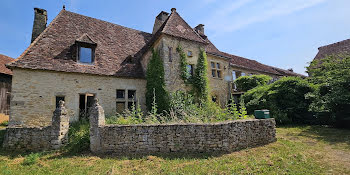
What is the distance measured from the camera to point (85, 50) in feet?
34.7

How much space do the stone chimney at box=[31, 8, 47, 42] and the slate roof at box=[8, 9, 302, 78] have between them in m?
1.03

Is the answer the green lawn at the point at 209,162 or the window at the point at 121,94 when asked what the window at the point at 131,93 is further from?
the green lawn at the point at 209,162

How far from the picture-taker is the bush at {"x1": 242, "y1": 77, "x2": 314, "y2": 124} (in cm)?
1009

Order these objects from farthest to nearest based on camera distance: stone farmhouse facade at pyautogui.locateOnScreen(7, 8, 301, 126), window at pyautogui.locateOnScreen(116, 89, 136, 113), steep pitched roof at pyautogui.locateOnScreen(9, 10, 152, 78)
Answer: window at pyautogui.locateOnScreen(116, 89, 136, 113) → steep pitched roof at pyautogui.locateOnScreen(9, 10, 152, 78) → stone farmhouse facade at pyautogui.locateOnScreen(7, 8, 301, 126)

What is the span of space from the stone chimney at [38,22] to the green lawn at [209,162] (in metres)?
9.01

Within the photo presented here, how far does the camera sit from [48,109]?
352 inches

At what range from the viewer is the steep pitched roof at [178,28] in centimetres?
1079

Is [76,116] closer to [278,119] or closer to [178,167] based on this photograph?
[178,167]

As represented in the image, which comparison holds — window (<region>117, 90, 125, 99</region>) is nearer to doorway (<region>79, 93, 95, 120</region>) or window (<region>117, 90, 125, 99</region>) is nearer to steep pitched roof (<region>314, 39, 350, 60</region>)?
doorway (<region>79, 93, 95, 120</region>)

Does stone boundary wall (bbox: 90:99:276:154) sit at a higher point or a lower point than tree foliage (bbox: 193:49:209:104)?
lower

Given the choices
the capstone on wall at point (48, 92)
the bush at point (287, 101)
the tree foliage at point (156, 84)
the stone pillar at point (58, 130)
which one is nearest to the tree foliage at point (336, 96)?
the bush at point (287, 101)

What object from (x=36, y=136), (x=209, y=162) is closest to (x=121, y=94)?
(x=36, y=136)

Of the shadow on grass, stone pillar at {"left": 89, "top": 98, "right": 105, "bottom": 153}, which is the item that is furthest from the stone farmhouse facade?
the shadow on grass

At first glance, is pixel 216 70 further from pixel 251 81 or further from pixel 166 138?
pixel 166 138
